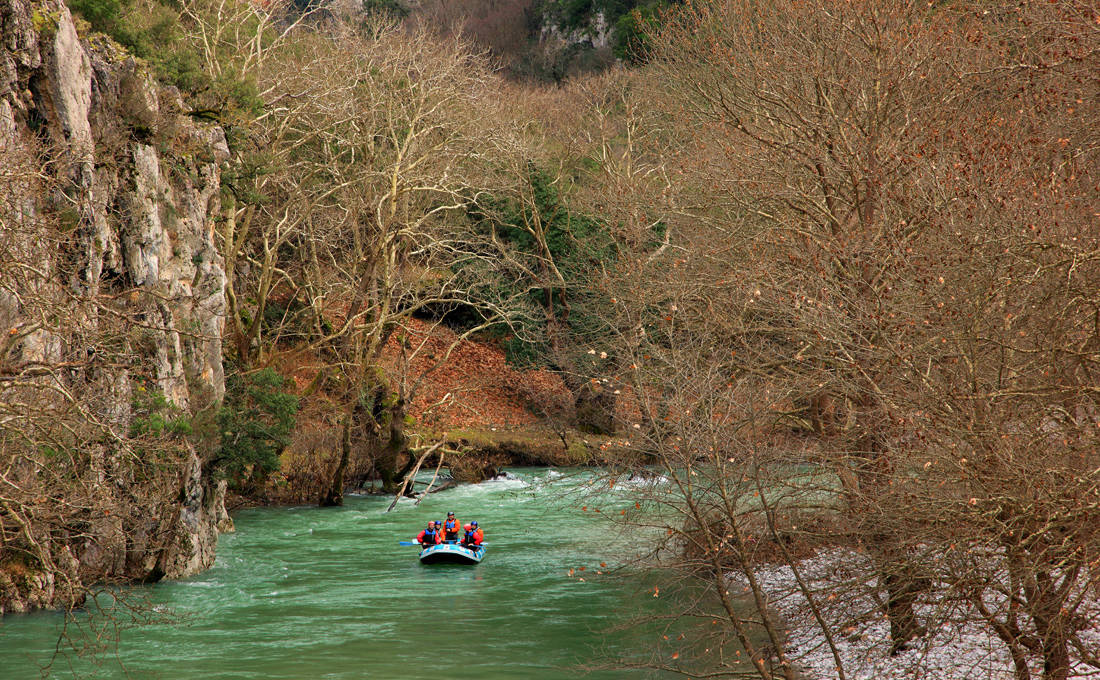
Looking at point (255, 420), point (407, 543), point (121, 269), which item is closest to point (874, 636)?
point (407, 543)

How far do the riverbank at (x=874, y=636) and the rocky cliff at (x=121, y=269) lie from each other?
7869 mm

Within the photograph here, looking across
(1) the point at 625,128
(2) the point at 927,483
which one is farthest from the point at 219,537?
(1) the point at 625,128

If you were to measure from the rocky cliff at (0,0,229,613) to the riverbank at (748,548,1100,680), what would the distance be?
787 cm

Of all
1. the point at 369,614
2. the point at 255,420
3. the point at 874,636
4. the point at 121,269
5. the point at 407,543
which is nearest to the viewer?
the point at 874,636

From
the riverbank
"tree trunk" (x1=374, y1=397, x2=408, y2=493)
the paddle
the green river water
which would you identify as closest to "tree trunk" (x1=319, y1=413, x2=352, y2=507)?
"tree trunk" (x1=374, y1=397, x2=408, y2=493)

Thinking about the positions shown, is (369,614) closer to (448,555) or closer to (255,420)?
(448,555)

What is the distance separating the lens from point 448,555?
18047 millimetres

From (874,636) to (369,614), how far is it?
740cm

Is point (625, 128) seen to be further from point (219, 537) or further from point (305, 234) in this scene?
point (219, 537)

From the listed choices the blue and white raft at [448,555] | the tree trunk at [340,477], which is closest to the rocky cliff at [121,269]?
the blue and white raft at [448,555]

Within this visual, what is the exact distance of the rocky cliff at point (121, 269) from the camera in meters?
12.9

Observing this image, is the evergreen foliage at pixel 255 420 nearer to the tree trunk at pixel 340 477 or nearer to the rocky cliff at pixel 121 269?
the rocky cliff at pixel 121 269

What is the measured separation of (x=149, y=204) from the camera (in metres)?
16.7

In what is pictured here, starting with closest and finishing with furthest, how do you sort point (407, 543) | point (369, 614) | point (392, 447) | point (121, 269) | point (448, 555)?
point (369, 614) → point (121, 269) → point (448, 555) → point (407, 543) → point (392, 447)
